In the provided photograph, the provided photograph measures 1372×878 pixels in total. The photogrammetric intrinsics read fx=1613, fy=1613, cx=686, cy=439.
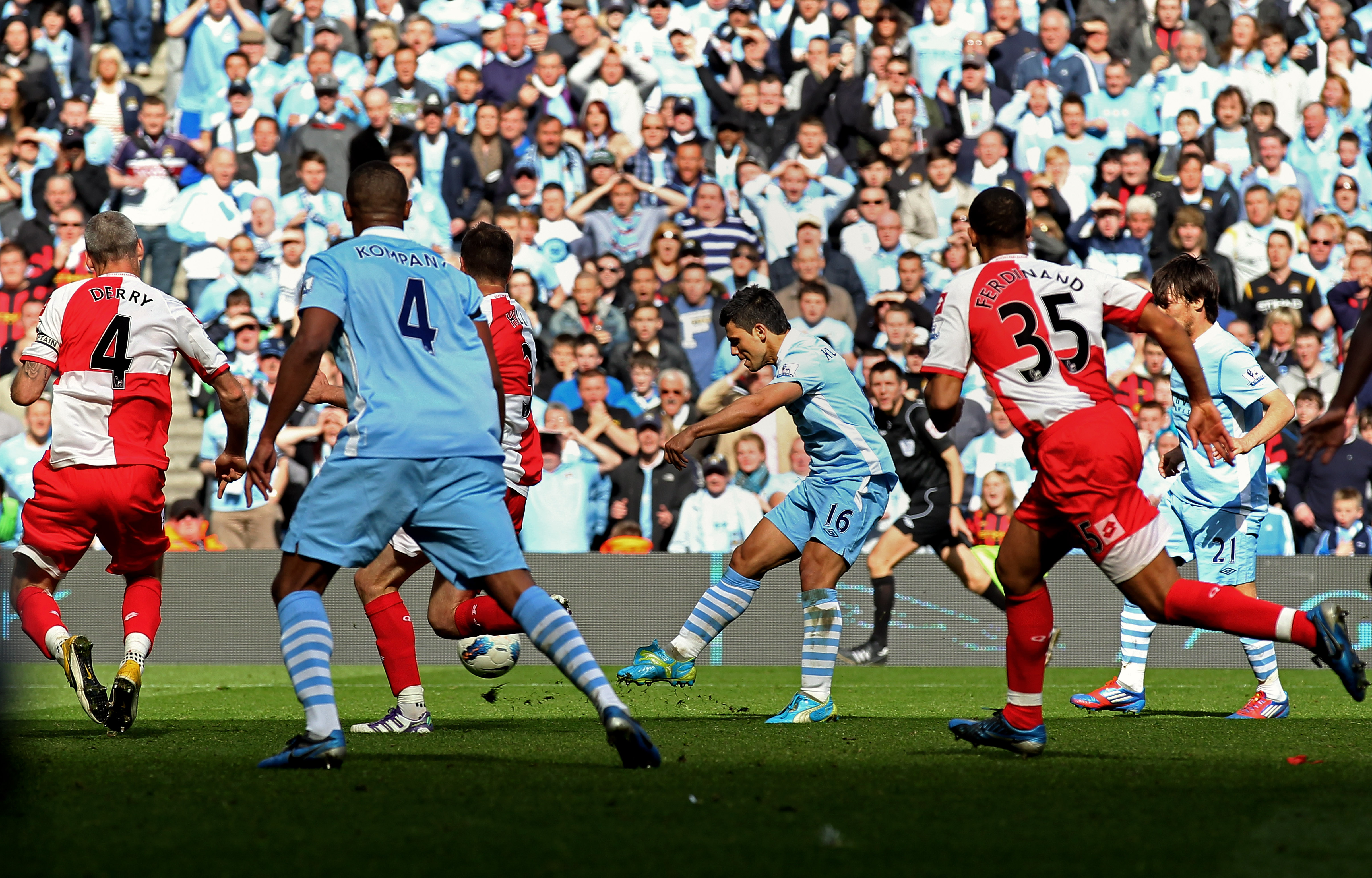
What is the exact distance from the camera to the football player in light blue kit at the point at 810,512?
8570 millimetres

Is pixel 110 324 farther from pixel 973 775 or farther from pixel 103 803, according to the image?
pixel 973 775

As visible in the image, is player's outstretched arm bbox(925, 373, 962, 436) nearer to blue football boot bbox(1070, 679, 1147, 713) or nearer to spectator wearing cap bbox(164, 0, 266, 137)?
blue football boot bbox(1070, 679, 1147, 713)

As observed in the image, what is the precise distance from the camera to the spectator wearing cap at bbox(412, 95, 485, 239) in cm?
1783

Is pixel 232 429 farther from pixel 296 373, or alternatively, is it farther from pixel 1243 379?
pixel 1243 379

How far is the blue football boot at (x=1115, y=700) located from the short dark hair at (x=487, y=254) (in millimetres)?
4242

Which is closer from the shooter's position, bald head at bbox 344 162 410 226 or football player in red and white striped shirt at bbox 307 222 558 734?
bald head at bbox 344 162 410 226

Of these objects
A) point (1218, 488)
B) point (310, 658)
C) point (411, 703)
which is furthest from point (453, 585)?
point (1218, 488)

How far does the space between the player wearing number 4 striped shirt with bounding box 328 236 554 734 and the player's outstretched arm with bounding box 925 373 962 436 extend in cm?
221

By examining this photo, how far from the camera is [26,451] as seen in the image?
49.7 feet

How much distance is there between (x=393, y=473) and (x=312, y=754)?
1.08m

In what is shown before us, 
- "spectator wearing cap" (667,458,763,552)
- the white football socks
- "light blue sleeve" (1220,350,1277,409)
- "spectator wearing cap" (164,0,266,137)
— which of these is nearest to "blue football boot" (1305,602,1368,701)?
"light blue sleeve" (1220,350,1277,409)

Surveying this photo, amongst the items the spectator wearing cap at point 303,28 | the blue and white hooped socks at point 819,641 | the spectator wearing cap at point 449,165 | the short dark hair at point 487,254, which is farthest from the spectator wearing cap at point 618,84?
the blue and white hooped socks at point 819,641

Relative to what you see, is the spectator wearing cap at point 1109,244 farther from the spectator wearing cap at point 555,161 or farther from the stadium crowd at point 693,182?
the spectator wearing cap at point 555,161

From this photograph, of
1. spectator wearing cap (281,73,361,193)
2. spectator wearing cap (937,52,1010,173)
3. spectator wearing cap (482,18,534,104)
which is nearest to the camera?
spectator wearing cap (281,73,361,193)
